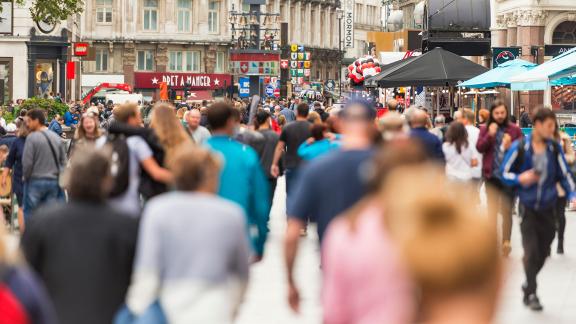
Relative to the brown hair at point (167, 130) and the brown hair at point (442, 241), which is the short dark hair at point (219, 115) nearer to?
the brown hair at point (167, 130)

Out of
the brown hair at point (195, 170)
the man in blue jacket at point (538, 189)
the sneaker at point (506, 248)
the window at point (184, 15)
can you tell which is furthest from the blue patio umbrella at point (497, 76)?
the window at point (184, 15)

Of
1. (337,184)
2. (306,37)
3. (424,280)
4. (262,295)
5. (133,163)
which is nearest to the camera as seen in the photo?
(424,280)

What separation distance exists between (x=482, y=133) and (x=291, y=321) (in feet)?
17.0

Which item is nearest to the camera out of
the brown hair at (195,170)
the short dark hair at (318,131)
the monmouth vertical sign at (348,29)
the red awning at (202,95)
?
the brown hair at (195,170)

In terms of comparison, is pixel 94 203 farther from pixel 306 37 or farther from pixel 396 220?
pixel 306 37

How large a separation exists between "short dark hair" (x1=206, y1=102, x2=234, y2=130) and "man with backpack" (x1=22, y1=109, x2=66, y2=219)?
18.6 ft

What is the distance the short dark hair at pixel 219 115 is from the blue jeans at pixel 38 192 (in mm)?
5702

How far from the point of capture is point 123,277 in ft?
20.6

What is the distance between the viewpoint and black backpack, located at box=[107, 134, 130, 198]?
9297 mm

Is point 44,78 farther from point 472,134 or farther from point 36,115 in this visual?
point 36,115

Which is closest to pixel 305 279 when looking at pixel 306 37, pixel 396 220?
pixel 396 220

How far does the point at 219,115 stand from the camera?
29.9ft

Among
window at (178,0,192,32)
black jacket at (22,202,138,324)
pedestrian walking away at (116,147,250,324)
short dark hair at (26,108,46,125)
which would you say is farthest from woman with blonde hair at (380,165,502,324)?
window at (178,0,192,32)

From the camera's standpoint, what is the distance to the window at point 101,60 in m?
86.3
